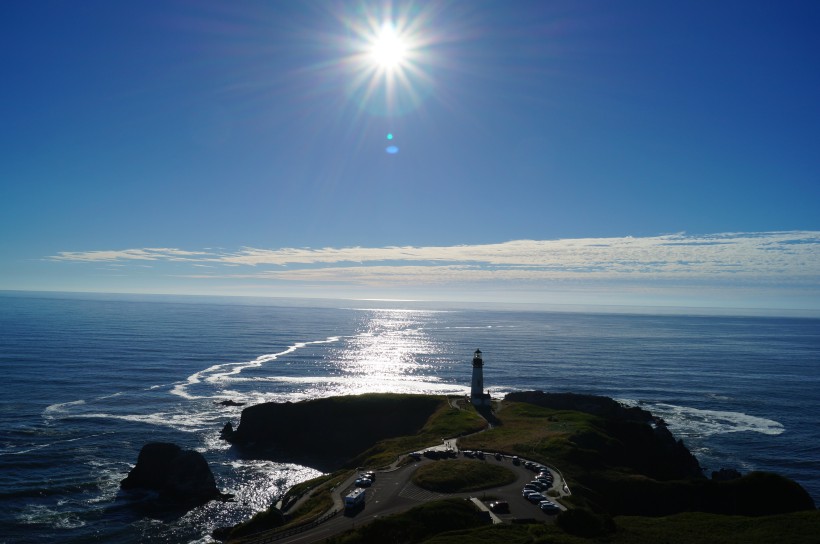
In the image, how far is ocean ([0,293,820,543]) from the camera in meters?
52.1

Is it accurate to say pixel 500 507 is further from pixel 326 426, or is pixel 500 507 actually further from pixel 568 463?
pixel 326 426

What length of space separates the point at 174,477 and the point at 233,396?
4848cm

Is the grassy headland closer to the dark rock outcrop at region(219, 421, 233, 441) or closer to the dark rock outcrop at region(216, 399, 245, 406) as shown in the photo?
the dark rock outcrop at region(219, 421, 233, 441)

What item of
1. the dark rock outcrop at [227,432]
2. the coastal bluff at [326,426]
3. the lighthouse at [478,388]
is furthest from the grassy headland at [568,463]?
the lighthouse at [478,388]

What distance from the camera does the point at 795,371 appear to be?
140 meters

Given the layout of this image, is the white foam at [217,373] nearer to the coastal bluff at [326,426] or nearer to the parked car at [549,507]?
the coastal bluff at [326,426]

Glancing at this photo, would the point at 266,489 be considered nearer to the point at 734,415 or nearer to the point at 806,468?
the point at 806,468

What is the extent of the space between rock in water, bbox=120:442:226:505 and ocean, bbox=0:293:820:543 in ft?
6.55

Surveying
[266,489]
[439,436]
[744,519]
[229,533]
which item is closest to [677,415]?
[439,436]

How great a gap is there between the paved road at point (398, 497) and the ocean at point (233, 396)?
54.2 ft

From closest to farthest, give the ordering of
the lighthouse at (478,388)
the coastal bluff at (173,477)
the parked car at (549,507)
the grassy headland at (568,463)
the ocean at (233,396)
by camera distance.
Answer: the grassy headland at (568,463) < the parked car at (549,507) < the ocean at (233,396) < the coastal bluff at (173,477) < the lighthouse at (478,388)

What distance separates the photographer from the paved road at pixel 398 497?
3403cm

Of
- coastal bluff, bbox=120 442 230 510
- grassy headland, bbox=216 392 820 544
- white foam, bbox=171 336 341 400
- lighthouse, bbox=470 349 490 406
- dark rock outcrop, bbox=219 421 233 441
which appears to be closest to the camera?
grassy headland, bbox=216 392 820 544

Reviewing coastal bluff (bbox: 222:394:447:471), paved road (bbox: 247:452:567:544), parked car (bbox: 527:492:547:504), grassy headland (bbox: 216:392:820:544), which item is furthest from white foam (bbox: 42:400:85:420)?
parked car (bbox: 527:492:547:504)
